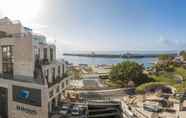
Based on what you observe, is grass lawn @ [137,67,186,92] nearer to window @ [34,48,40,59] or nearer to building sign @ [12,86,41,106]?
window @ [34,48,40,59]

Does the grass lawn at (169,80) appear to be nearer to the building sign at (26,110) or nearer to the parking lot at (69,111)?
the parking lot at (69,111)

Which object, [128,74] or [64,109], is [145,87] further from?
[64,109]

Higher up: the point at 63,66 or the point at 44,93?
the point at 63,66

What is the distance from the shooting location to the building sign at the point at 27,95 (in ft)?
68.2

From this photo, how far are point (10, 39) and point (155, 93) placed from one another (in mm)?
27393

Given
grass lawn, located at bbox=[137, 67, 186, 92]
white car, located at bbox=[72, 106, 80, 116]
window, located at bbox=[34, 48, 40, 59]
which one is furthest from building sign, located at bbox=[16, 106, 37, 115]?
grass lawn, located at bbox=[137, 67, 186, 92]

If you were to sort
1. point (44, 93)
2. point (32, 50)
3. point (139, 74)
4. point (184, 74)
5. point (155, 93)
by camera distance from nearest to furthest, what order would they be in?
point (44, 93) → point (32, 50) → point (155, 93) → point (139, 74) → point (184, 74)

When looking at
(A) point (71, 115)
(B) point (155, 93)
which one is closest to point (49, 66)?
(A) point (71, 115)

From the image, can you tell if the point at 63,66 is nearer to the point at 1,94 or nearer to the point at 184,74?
the point at 1,94

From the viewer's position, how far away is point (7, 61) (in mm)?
24219

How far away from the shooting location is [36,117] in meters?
21.1

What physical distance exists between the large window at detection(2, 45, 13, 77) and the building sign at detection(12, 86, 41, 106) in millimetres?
2774

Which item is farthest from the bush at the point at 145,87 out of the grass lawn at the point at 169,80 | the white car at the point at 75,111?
the white car at the point at 75,111

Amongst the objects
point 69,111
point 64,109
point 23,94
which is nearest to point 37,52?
point 23,94
